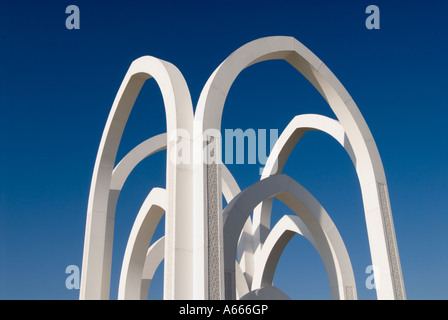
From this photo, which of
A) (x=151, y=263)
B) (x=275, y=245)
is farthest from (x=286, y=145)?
(x=151, y=263)

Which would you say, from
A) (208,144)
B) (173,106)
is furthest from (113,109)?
(208,144)

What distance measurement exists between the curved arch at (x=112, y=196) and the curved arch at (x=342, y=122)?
0.96 ft

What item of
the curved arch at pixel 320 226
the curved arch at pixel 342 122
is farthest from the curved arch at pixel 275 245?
the curved arch at pixel 342 122

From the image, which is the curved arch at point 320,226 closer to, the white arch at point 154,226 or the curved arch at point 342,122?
the white arch at point 154,226

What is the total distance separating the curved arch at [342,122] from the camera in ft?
23.1

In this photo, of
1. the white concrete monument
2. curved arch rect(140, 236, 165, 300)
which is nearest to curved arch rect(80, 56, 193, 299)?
the white concrete monument

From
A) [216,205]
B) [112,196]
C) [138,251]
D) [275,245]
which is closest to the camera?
[216,205]

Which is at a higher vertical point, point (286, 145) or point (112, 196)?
point (286, 145)

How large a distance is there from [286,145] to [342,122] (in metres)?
4.16

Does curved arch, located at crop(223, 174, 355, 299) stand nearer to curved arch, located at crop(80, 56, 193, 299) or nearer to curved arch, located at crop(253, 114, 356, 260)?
curved arch, located at crop(253, 114, 356, 260)

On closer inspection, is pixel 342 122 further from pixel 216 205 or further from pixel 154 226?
pixel 154 226

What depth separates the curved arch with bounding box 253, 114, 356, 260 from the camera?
10117 millimetres

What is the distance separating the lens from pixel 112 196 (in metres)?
12.0
